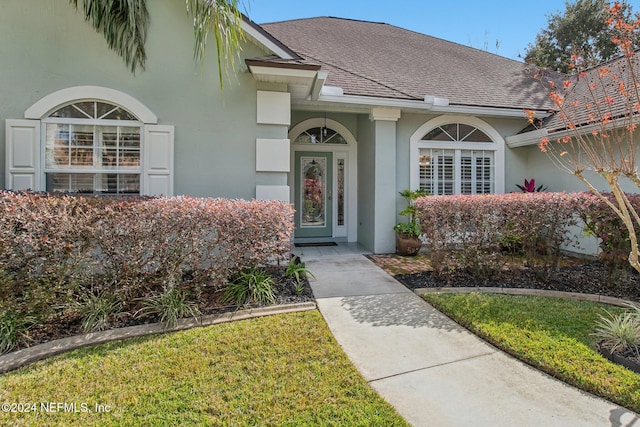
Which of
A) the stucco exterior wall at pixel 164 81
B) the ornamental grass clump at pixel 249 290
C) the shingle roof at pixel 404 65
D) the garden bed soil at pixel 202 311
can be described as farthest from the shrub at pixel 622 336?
the shingle roof at pixel 404 65

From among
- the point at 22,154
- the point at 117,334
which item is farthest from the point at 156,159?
the point at 117,334

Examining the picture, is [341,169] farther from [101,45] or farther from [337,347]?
[337,347]

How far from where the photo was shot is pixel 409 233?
8.38 m

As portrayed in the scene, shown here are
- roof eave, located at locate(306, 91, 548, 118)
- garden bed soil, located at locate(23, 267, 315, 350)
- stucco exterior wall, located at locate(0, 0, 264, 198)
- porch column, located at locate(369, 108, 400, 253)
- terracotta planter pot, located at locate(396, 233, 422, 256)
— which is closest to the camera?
garden bed soil, located at locate(23, 267, 315, 350)

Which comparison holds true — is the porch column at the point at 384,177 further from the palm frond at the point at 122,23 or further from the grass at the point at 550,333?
the palm frond at the point at 122,23

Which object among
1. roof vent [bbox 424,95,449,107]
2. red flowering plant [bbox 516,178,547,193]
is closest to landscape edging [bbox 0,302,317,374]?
roof vent [bbox 424,95,449,107]

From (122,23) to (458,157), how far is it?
28.3ft

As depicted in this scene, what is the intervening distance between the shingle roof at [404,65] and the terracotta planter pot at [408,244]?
362 centimetres

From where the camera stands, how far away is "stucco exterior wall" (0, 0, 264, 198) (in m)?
5.84

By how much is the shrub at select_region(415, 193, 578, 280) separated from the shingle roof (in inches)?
151

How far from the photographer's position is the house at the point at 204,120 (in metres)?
5.89

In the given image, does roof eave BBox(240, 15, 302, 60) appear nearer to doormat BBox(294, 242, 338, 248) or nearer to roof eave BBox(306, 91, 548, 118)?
roof eave BBox(306, 91, 548, 118)

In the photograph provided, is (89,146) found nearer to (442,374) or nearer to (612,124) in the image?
(442,374)

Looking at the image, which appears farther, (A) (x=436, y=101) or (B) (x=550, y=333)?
(A) (x=436, y=101)
